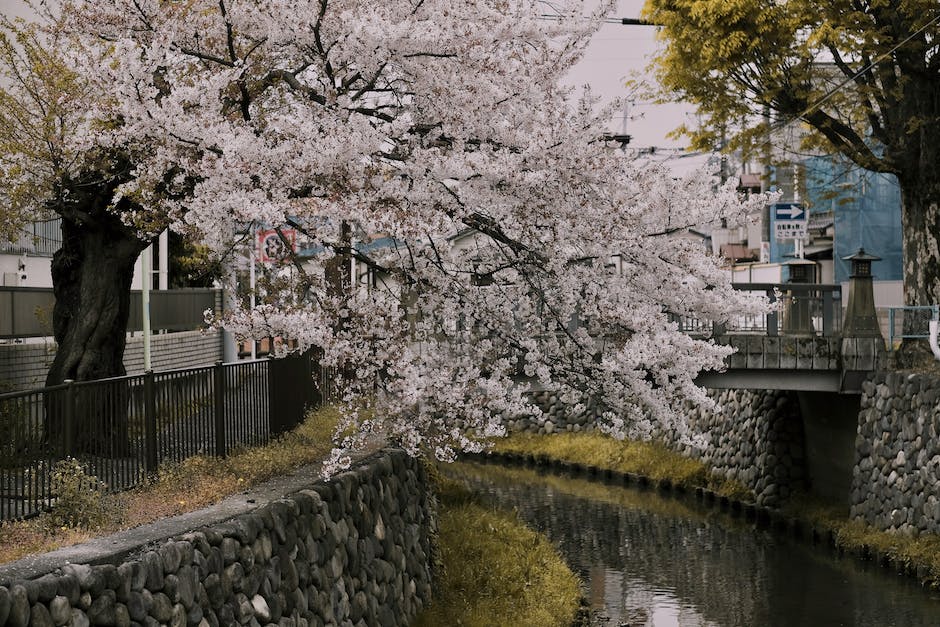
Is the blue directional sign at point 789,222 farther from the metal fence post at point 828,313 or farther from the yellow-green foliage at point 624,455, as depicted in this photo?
the metal fence post at point 828,313

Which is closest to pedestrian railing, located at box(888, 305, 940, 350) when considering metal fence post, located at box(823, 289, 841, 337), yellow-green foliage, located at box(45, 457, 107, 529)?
metal fence post, located at box(823, 289, 841, 337)

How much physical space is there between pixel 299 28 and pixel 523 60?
→ 2599 mm

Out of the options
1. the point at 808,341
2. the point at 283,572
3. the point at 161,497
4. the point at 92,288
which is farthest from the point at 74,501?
the point at 808,341

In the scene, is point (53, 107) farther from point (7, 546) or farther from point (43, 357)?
point (7, 546)

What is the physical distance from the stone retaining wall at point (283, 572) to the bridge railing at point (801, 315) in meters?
9.62

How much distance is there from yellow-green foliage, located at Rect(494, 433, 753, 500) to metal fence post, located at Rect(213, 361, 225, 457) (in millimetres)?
16350

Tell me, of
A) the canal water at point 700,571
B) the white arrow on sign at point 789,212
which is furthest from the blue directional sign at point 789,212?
the canal water at point 700,571

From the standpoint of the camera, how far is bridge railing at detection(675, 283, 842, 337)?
2322cm

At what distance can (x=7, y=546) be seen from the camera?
8750 mm

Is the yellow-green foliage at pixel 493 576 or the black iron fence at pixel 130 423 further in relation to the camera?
the yellow-green foliage at pixel 493 576

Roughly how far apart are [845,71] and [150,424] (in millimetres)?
17371

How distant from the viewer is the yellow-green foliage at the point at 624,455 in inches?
1141

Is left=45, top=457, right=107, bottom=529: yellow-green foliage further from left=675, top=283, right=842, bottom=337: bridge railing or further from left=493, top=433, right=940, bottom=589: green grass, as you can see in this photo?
left=675, top=283, right=842, bottom=337: bridge railing

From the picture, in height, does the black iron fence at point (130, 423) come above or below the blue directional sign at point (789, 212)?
below
